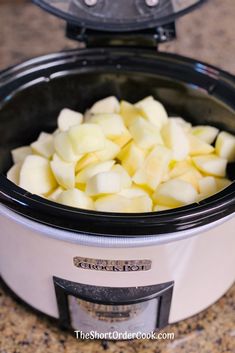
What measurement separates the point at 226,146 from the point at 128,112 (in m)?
0.20

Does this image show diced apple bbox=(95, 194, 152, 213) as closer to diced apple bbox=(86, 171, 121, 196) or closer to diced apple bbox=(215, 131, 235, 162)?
diced apple bbox=(86, 171, 121, 196)

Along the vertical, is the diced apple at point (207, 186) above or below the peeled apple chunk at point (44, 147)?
below

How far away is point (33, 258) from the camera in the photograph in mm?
777

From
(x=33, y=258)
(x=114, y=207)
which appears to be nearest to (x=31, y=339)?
(x=33, y=258)

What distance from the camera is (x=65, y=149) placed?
34.7 inches

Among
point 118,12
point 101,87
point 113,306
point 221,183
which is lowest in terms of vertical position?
point 113,306

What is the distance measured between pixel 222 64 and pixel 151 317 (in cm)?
86

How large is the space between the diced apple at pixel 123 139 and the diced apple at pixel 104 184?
0.46 feet

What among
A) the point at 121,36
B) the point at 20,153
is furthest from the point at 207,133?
the point at 20,153

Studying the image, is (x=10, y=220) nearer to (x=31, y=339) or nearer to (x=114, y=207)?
(x=114, y=207)

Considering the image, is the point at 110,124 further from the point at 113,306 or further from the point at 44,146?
the point at 113,306

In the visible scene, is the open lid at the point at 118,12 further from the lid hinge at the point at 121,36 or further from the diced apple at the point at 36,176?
the diced apple at the point at 36,176

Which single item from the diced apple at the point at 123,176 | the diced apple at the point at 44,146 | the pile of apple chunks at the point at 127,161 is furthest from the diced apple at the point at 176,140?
the diced apple at the point at 44,146

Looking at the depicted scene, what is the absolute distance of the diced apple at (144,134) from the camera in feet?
2.97
